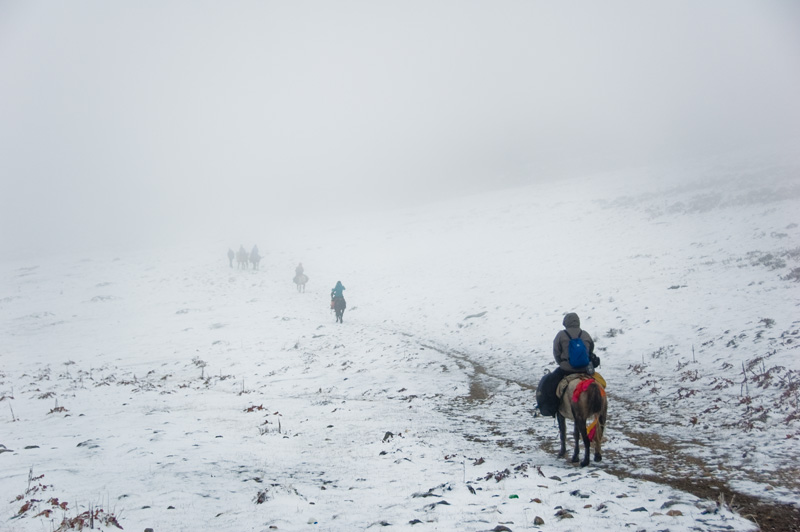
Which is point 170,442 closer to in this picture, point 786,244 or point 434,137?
point 786,244

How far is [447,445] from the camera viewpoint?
825 centimetres

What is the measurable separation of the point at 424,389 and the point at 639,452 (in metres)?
7.06

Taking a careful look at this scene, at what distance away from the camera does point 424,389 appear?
44.0ft

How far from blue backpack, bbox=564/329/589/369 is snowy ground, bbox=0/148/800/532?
168cm

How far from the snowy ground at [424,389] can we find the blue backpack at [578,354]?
168 cm

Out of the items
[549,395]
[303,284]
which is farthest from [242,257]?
[549,395]

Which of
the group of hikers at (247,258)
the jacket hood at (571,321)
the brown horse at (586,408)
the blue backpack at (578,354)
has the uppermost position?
the group of hikers at (247,258)

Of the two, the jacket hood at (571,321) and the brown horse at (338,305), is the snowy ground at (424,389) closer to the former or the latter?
the brown horse at (338,305)

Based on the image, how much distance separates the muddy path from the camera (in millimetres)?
4934

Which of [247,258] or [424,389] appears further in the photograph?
[247,258]

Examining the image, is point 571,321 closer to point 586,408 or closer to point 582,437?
point 586,408

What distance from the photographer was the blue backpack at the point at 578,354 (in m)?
7.19

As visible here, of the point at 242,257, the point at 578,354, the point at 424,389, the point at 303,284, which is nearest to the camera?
the point at 578,354

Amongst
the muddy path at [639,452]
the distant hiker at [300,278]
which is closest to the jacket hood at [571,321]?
the muddy path at [639,452]
